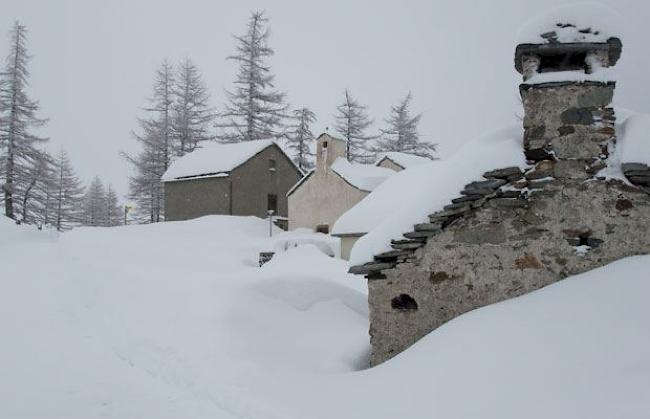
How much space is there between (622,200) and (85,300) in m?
10.7

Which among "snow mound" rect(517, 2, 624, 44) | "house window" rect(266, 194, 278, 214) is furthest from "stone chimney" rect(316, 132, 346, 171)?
"snow mound" rect(517, 2, 624, 44)

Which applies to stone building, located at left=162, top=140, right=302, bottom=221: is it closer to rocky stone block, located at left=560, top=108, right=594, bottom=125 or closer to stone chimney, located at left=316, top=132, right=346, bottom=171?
stone chimney, located at left=316, top=132, right=346, bottom=171

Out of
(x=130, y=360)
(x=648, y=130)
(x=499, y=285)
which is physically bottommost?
(x=130, y=360)

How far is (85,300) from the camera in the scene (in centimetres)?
1081

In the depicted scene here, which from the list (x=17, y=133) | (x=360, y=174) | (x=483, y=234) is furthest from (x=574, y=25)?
→ (x=17, y=133)

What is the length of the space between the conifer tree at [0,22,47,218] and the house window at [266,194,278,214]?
15.7 m

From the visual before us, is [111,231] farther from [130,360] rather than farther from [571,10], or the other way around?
[571,10]

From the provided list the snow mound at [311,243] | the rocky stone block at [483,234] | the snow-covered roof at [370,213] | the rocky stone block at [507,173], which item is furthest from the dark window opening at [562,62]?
the snow mound at [311,243]

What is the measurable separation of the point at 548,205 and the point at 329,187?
22444 millimetres

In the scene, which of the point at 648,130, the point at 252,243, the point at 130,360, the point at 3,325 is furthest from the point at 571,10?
the point at 252,243

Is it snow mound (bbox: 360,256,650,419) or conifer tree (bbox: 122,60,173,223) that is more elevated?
conifer tree (bbox: 122,60,173,223)

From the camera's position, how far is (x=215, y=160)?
32.5 meters

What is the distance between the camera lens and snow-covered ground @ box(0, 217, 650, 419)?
4.45 metres

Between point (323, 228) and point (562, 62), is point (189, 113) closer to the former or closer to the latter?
point (323, 228)
